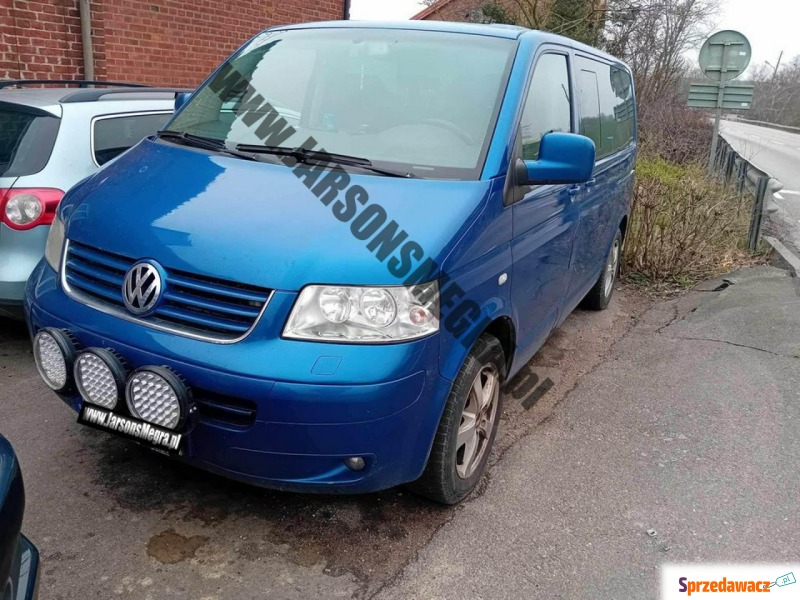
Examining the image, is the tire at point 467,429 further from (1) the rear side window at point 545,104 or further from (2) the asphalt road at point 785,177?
(2) the asphalt road at point 785,177

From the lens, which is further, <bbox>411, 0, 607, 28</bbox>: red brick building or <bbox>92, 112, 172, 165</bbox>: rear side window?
<bbox>411, 0, 607, 28</bbox>: red brick building

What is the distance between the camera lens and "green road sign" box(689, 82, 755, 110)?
11331 mm

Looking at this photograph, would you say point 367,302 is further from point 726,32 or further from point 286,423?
point 726,32

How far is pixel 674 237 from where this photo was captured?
23.2ft

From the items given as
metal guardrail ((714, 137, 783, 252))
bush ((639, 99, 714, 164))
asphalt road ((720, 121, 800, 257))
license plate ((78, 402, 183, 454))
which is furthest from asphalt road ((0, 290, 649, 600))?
bush ((639, 99, 714, 164))

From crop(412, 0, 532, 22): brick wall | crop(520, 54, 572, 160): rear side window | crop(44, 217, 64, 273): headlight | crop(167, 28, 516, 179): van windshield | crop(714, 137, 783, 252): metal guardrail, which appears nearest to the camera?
crop(44, 217, 64, 273): headlight

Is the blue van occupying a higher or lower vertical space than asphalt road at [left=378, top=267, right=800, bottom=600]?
higher

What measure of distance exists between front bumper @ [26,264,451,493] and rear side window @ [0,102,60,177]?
1.87 meters

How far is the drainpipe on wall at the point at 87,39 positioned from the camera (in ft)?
24.6

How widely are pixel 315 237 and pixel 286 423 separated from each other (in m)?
0.66

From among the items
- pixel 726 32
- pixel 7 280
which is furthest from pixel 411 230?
pixel 726 32

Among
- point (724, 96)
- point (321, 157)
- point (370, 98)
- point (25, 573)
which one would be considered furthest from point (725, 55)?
point (25, 573)

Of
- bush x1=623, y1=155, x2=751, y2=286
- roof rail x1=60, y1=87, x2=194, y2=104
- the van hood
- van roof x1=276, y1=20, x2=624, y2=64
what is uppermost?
van roof x1=276, y1=20, x2=624, y2=64

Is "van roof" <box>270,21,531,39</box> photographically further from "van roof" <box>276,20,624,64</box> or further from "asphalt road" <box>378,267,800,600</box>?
"asphalt road" <box>378,267,800,600</box>
